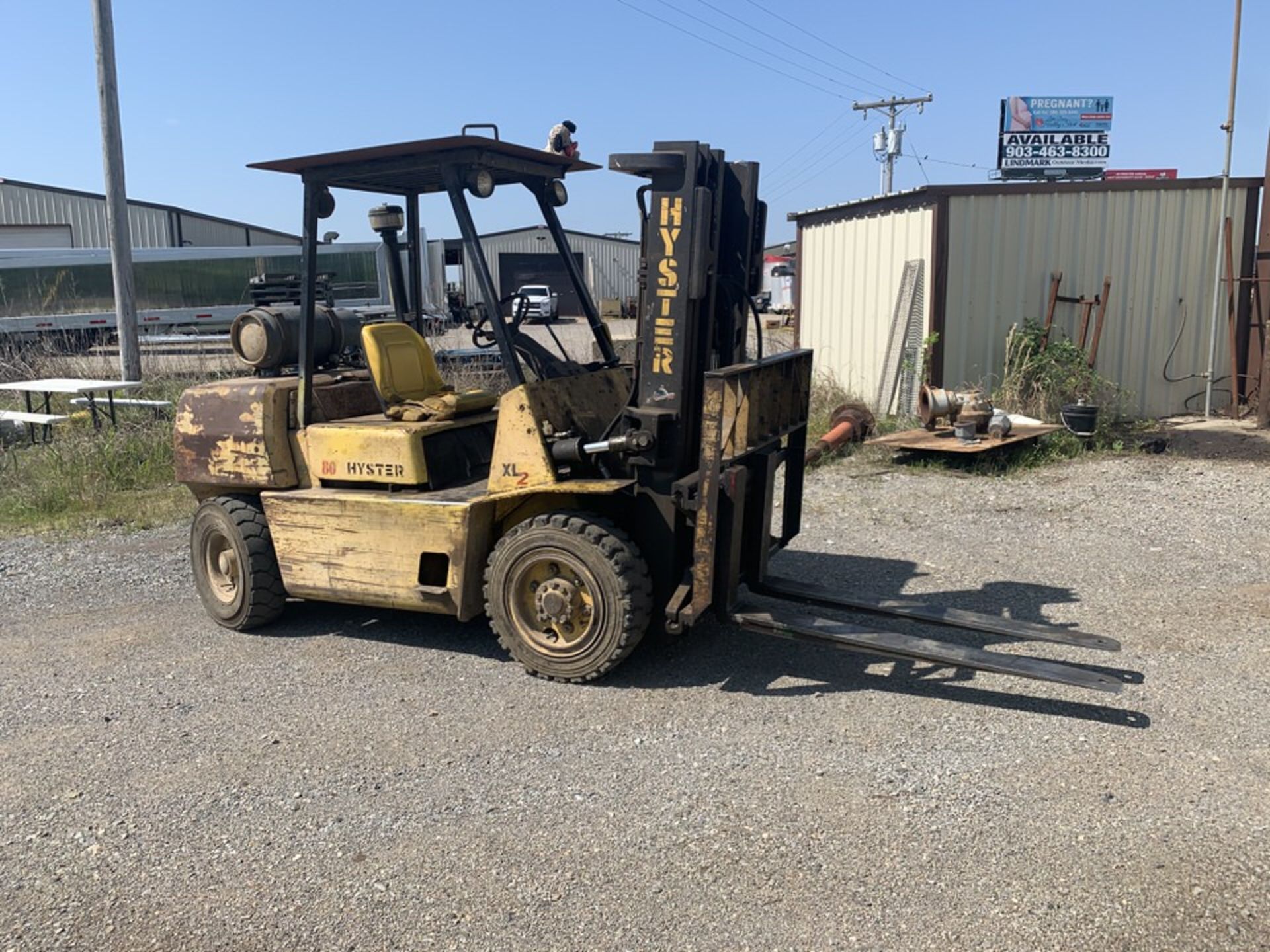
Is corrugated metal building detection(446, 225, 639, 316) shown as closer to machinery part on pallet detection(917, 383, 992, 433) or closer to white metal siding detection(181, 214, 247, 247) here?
white metal siding detection(181, 214, 247, 247)

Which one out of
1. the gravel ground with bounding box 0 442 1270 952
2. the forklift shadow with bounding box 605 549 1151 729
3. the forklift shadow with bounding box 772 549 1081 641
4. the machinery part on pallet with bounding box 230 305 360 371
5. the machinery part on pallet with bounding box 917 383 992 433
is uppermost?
the machinery part on pallet with bounding box 230 305 360 371

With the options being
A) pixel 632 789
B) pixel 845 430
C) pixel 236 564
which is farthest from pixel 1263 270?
pixel 236 564

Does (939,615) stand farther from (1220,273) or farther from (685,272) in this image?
(1220,273)

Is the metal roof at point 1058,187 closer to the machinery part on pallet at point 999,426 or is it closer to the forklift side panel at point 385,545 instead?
the machinery part on pallet at point 999,426

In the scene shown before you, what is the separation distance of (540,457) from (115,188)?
1134 cm

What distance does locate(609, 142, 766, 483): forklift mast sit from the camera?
5254mm

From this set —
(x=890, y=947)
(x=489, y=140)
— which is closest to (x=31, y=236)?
(x=489, y=140)

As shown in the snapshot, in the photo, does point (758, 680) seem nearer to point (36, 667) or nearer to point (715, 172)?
point (715, 172)

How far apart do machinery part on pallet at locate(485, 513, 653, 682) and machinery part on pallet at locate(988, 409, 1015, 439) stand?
6904 mm

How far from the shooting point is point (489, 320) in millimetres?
5668

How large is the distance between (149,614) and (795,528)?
4.30m

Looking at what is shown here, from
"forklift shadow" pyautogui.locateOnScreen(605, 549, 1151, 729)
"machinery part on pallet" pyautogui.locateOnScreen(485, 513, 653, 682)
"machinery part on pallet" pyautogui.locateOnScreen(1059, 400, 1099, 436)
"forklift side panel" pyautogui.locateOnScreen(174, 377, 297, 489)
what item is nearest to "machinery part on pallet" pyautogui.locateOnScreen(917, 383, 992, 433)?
"machinery part on pallet" pyautogui.locateOnScreen(1059, 400, 1099, 436)

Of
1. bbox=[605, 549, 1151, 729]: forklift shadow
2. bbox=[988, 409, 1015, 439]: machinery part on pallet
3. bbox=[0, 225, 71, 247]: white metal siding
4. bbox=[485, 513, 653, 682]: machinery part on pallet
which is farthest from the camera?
bbox=[0, 225, 71, 247]: white metal siding

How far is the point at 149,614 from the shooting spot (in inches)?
275
